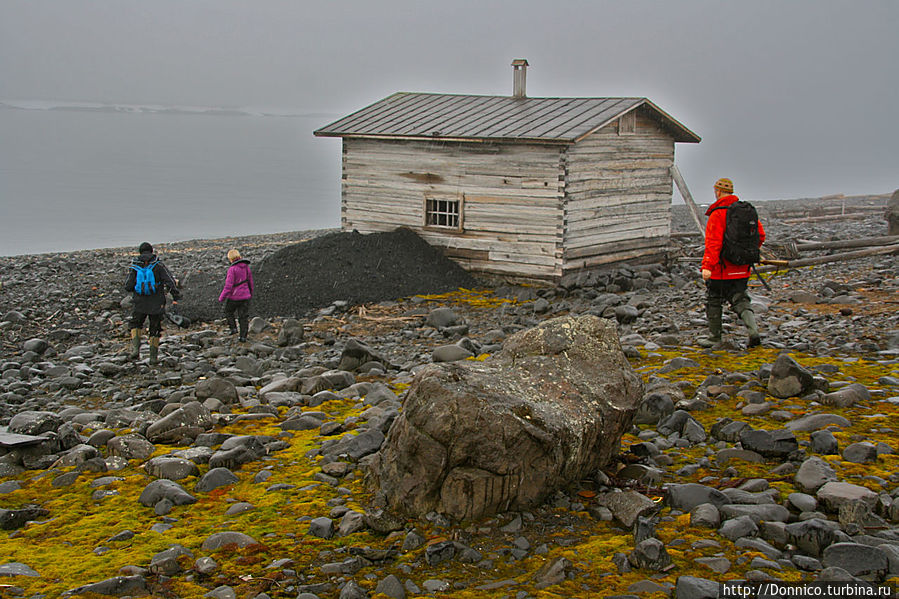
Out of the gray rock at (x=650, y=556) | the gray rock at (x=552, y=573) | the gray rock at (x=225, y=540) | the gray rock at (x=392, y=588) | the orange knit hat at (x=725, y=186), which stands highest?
the orange knit hat at (x=725, y=186)

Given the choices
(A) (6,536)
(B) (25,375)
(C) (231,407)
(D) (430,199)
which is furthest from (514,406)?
(D) (430,199)

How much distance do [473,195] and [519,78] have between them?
490 cm

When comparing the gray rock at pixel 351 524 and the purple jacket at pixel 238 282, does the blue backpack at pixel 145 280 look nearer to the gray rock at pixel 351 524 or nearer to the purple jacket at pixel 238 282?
the purple jacket at pixel 238 282

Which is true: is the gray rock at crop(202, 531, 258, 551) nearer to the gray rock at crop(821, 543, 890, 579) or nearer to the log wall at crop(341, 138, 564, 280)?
the gray rock at crop(821, 543, 890, 579)

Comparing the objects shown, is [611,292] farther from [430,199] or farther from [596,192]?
[430,199]

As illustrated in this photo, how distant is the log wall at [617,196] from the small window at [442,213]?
3147mm

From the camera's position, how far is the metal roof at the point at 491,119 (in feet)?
57.8

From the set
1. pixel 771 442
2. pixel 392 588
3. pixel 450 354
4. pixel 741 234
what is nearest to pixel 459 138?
pixel 450 354

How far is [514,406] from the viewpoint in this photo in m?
5.58

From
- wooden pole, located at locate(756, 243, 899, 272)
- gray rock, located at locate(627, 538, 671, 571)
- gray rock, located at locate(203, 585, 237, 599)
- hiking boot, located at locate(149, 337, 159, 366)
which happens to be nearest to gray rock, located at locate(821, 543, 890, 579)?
gray rock, located at locate(627, 538, 671, 571)

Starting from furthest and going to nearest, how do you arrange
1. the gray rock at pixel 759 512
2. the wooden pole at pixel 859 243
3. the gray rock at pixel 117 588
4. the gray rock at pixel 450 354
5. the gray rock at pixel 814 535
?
the wooden pole at pixel 859 243 → the gray rock at pixel 450 354 → the gray rock at pixel 759 512 → the gray rock at pixel 814 535 → the gray rock at pixel 117 588

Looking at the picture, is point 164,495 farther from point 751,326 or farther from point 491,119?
point 491,119

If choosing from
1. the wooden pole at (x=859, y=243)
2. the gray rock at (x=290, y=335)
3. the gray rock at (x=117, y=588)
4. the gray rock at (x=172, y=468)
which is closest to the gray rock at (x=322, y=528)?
the gray rock at (x=117, y=588)

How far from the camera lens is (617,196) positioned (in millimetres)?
18750
